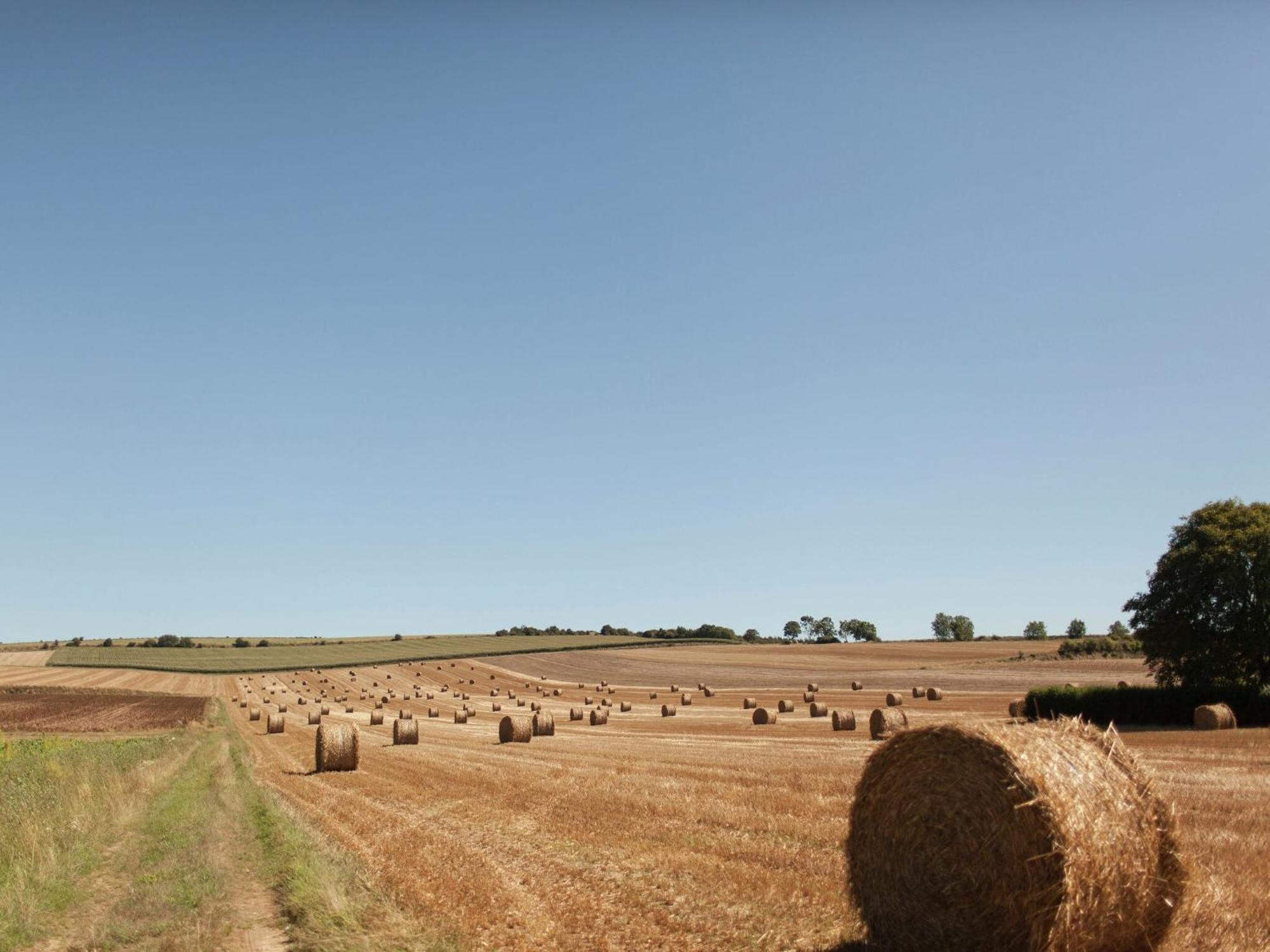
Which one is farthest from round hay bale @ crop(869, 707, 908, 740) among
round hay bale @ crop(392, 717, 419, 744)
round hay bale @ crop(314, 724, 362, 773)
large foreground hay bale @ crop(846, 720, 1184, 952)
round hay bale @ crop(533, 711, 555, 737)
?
large foreground hay bale @ crop(846, 720, 1184, 952)

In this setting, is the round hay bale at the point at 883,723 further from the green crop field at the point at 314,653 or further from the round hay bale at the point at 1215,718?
the green crop field at the point at 314,653

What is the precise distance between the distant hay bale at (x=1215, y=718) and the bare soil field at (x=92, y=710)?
47667mm

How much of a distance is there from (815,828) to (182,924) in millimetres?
7990

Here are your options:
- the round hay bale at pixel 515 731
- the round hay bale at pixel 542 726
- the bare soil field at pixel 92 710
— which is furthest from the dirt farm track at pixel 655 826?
the bare soil field at pixel 92 710

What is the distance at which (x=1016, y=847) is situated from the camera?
24.2 feet

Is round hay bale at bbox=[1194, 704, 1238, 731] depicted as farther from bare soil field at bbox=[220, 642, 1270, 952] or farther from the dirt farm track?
bare soil field at bbox=[220, 642, 1270, 952]

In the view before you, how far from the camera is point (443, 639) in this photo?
145125mm

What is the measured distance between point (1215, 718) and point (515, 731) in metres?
24.7

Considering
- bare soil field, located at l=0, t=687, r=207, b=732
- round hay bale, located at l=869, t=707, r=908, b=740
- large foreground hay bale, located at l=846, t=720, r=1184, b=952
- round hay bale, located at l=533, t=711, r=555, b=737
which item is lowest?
bare soil field, located at l=0, t=687, r=207, b=732

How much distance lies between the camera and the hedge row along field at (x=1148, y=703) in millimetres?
31312

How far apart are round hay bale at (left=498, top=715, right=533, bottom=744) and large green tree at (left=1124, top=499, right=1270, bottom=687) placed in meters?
25.0

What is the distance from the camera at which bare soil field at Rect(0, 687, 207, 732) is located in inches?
1900

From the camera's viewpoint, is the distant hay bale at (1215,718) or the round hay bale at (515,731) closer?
the distant hay bale at (1215,718)

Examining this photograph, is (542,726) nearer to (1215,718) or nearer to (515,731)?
(515,731)
